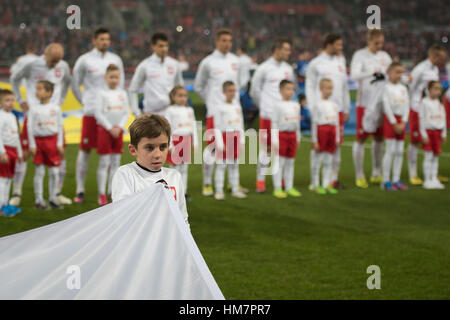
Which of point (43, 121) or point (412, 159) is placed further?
point (412, 159)

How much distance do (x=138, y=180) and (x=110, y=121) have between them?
508 cm

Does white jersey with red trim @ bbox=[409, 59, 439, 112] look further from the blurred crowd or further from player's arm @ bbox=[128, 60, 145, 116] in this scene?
the blurred crowd

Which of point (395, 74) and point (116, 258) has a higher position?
point (395, 74)

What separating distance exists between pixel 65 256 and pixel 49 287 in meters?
0.17

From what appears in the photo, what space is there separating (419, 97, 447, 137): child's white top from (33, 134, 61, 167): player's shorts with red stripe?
17.2ft

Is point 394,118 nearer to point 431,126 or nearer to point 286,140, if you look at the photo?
point 431,126

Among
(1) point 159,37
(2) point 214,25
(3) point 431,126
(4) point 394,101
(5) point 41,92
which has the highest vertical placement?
(2) point 214,25

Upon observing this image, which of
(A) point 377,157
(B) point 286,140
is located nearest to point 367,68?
(A) point 377,157

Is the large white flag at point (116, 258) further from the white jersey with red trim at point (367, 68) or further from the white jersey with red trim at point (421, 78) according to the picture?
the white jersey with red trim at point (421, 78)

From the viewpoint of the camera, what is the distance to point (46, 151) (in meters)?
8.36

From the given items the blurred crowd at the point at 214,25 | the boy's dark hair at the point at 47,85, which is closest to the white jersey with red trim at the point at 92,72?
the boy's dark hair at the point at 47,85

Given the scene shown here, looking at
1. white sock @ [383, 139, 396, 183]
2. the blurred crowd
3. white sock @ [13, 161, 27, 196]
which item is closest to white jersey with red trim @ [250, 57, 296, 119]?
white sock @ [383, 139, 396, 183]
